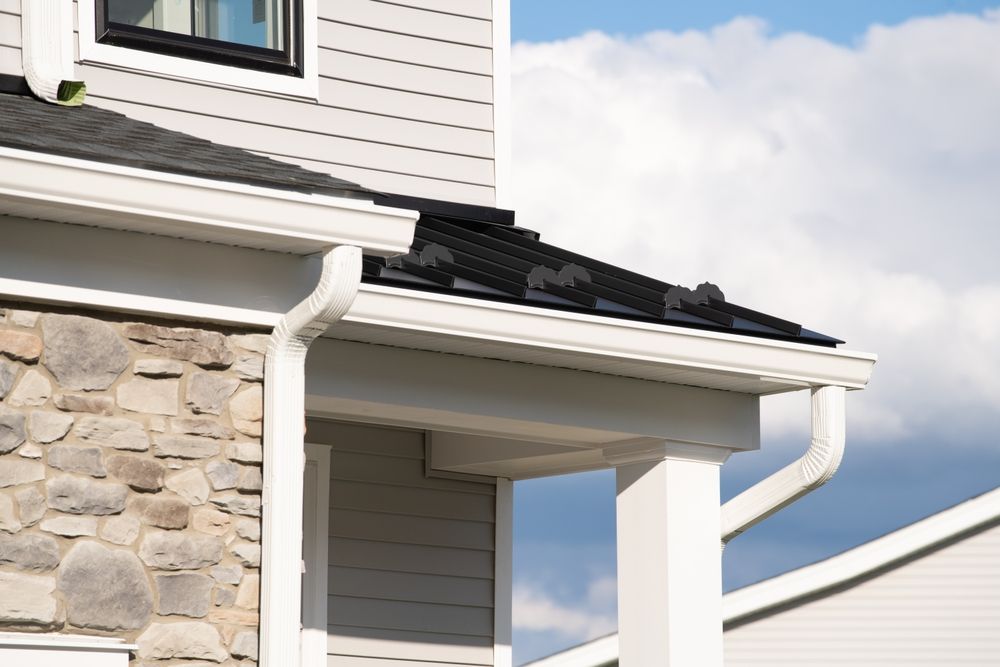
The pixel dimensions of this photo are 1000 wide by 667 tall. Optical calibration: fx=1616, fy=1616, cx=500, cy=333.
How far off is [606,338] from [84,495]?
86.5 inches

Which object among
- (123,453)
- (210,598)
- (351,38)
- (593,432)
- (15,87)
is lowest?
(210,598)

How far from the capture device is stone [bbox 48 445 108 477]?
15.9 feet

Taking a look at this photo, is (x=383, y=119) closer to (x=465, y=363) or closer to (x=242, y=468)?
(x=465, y=363)

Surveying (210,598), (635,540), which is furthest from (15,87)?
(635,540)

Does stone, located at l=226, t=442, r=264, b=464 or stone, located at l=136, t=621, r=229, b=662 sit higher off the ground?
stone, located at l=226, t=442, r=264, b=464

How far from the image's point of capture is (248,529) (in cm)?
515

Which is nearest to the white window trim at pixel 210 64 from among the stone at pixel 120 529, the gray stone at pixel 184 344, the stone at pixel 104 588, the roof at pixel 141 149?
the roof at pixel 141 149

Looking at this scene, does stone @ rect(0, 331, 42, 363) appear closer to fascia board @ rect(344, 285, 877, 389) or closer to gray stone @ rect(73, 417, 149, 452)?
gray stone @ rect(73, 417, 149, 452)

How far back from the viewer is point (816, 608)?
46.5 ft

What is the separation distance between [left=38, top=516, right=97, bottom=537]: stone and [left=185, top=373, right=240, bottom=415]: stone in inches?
19.1

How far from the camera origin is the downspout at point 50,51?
656cm

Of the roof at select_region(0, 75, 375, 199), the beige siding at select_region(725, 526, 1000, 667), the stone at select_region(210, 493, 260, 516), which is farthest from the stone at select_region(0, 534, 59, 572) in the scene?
the beige siding at select_region(725, 526, 1000, 667)

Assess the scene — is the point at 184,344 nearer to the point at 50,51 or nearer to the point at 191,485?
the point at 191,485

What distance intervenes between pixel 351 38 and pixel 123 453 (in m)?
3.58
